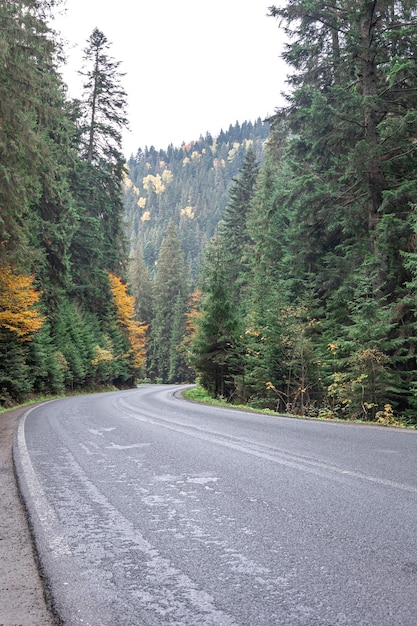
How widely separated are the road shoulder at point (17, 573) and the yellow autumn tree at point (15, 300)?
14.4m

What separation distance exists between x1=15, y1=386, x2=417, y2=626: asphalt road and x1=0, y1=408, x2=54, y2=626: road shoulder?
0.09m

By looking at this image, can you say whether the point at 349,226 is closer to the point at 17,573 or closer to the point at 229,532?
the point at 229,532

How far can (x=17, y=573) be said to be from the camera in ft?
10.1

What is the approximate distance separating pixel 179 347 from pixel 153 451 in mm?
57839

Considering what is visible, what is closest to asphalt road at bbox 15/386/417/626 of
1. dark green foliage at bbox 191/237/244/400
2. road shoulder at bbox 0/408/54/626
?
road shoulder at bbox 0/408/54/626

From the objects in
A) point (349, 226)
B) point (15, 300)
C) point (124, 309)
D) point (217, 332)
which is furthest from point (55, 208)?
point (124, 309)

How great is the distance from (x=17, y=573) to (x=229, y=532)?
1452 millimetres

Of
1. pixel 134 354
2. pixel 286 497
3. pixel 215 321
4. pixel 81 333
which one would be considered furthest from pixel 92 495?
pixel 134 354

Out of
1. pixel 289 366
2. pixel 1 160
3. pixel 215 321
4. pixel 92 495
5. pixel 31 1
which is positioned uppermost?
pixel 31 1

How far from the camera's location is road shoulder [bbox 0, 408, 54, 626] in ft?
8.27

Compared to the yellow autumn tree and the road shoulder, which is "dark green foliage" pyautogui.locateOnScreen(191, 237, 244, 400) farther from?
the road shoulder

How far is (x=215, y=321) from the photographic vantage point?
80.6 ft

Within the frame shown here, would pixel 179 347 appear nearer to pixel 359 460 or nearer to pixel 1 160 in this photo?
pixel 1 160

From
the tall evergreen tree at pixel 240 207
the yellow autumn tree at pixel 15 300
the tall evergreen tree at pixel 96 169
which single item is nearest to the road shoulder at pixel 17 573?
the yellow autumn tree at pixel 15 300
